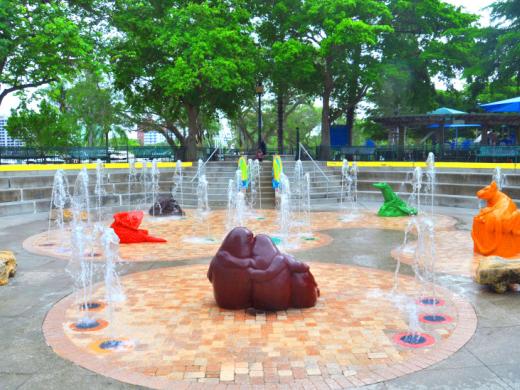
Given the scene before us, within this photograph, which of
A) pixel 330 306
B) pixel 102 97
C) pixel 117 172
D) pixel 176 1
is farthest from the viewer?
pixel 102 97

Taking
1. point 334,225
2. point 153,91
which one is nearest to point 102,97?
point 153,91

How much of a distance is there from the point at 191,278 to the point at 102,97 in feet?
105

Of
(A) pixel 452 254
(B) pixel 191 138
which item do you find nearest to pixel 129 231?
(A) pixel 452 254

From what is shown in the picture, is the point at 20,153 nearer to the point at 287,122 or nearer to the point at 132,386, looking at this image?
the point at 132,386

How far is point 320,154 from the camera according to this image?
25.4 metres

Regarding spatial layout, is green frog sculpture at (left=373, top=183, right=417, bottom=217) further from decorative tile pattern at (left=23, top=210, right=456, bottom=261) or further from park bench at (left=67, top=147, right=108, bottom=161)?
park bench at (left=67, top=147, right=108, bottom=161)

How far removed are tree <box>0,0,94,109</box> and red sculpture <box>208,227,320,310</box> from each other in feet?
48.1

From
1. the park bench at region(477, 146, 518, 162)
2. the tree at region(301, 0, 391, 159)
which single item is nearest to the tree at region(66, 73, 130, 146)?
the tree at region(301, 0, 391, 159)

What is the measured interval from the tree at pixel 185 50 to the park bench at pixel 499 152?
38.1ft

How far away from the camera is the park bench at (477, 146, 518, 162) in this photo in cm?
1838

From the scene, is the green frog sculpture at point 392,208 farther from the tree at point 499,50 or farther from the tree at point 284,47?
the tree at point 499,50

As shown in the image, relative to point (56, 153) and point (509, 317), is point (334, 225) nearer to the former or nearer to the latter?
point (509, 317)

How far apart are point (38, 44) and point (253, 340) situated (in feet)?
54.6

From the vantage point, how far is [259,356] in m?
4.90
